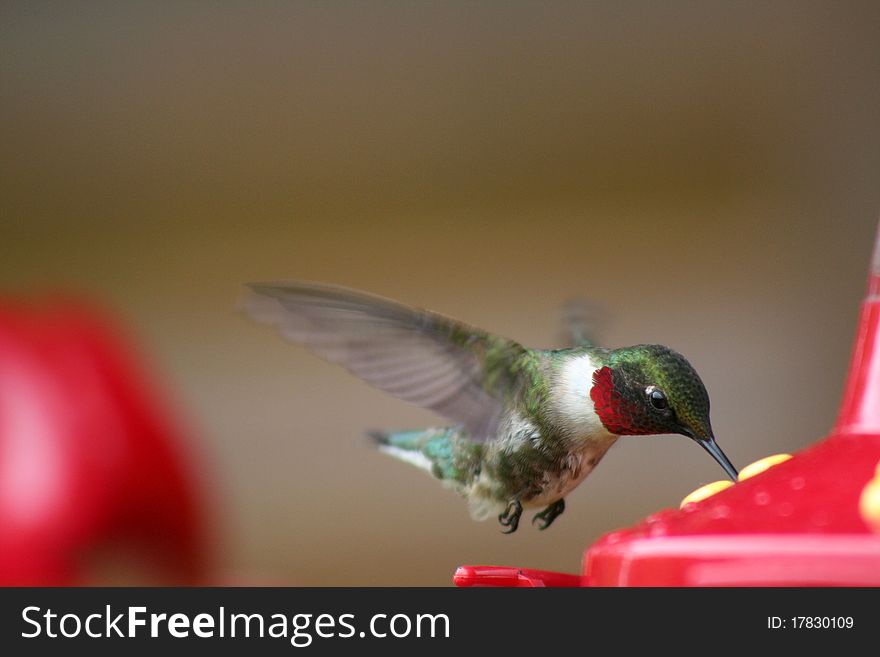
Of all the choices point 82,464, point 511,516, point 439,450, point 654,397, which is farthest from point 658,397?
point 82,464

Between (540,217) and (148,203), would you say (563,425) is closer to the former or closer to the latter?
(540,217)

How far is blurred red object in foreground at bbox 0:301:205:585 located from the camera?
2.42 metres

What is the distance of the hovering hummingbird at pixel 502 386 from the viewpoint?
160cm

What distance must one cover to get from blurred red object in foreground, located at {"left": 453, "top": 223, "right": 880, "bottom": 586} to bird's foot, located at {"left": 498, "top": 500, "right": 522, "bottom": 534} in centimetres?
43

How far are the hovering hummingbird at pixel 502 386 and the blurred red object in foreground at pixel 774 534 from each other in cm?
29

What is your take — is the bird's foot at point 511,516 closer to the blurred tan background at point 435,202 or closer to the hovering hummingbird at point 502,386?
the hovering hummingbird at point 502,386

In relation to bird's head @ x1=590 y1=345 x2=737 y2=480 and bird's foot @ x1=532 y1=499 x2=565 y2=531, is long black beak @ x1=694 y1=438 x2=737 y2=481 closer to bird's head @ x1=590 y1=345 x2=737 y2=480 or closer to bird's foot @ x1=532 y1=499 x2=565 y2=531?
bird's head @ x1=590 y1=345 x2=737 y2=480

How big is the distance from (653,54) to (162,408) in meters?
1.76

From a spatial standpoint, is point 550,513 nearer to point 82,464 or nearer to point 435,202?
point 82,464

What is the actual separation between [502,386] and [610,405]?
244 millimetres

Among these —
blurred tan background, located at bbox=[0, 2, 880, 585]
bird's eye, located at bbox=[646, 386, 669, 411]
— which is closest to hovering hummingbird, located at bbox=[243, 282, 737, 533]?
bird's eye, located at bbox=[646, 386, 669, 411]

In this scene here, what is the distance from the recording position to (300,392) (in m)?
4.29
